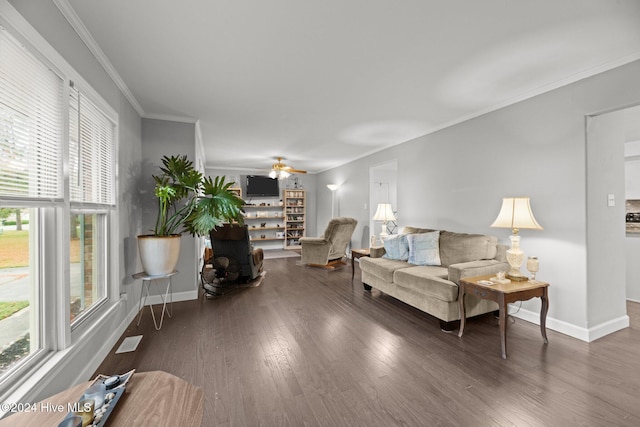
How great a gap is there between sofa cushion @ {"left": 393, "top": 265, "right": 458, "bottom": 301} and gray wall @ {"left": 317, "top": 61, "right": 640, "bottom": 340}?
101 cm

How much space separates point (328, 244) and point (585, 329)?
3.88 meters

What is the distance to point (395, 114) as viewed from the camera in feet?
11.8

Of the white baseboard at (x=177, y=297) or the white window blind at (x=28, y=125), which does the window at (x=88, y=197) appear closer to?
the white window blind at (x=28, y=125)

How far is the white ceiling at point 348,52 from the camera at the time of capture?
1.71 metres

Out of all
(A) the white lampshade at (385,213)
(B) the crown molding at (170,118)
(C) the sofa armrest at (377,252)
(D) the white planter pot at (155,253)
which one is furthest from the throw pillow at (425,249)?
(B) the crown molding at (170,118)

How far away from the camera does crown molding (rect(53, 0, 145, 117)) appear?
1654 millimetres

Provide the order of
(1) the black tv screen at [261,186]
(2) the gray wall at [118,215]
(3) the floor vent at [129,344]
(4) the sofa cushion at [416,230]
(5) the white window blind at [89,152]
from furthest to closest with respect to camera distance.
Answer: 1. (1) the black tv screen at [261,186]
2. (4) the sofa cushion at [416,230]
3. (3) the floor vent at [129,344]
4. (5) the white window blind at [89,152]
5. (2) the gray wall at [118,215]

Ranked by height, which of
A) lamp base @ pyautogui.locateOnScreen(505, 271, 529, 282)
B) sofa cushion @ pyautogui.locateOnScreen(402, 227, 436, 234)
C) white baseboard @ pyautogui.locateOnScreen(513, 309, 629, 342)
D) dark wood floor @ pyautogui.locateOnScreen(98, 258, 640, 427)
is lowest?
dark wood floor @ pyautogui.locateOnScreen(98, 258, 640, 427)

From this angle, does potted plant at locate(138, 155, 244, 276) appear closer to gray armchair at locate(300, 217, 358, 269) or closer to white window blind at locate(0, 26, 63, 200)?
white window blind at locate(0, 26, 63, 200)

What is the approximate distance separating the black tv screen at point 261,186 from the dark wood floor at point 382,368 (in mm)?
4969

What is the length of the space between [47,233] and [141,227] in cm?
188

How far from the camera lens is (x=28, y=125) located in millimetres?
1390

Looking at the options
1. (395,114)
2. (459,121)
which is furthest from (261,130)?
(459,121)

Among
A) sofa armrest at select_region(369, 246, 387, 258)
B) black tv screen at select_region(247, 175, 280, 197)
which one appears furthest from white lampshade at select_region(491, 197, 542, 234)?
black tv screen at select_region(247, 175, 280, 197)
